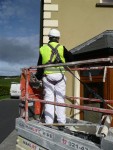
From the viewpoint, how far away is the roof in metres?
11.9

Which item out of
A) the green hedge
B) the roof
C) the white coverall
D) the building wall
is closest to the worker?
the white coverall

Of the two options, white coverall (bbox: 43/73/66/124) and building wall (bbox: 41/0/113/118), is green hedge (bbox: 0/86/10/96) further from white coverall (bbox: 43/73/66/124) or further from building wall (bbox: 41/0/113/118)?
white coverall (bbox: 43/73/66/124)

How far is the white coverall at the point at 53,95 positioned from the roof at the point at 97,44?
516cm

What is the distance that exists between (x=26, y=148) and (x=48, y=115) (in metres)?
0.83

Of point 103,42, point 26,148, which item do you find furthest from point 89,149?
point 103,42

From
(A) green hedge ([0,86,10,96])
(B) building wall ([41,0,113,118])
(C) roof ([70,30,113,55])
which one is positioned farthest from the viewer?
(A) green hedge ([0,86,10,96])

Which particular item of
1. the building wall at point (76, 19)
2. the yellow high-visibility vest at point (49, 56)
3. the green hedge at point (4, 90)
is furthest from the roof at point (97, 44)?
the green hedge at point (4, 90)

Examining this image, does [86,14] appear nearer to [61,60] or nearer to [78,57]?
[78,57]

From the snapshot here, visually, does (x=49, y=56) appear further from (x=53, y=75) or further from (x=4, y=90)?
(x=4, y=90)

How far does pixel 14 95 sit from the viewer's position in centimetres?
5275

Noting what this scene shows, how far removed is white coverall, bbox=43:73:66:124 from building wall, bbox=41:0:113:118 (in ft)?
21.6

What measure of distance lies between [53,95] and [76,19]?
7.13 m

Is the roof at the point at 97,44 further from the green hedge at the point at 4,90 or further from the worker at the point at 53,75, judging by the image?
the green hedge at the point at 4,90

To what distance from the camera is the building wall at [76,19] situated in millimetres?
13281
